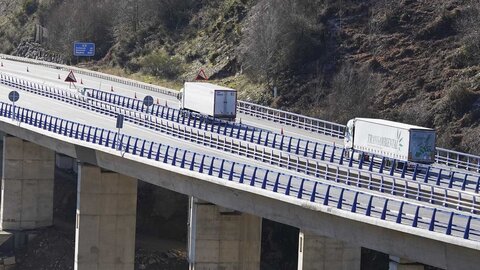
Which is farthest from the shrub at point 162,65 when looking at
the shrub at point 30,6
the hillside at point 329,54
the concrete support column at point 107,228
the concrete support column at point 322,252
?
the concrete support column at point 322,252

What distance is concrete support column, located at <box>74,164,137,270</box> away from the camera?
64.6 metres

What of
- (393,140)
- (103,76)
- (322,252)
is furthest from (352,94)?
(322,252)

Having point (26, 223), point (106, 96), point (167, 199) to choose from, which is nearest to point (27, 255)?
point (26, 223)

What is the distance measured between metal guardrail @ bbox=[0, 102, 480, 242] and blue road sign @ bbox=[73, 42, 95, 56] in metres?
54.3

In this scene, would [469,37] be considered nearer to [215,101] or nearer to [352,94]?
[352,94]

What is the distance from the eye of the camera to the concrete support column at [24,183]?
7838cm

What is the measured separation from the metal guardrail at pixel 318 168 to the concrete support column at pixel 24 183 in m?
5.99

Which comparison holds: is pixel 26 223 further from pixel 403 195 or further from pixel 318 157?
pixel 403 195

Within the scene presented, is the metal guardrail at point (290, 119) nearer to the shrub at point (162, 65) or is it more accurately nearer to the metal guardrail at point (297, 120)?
the metal guardrail at point (297, 120)

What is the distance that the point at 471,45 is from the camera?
91375 millimetres

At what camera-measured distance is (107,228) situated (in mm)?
64688

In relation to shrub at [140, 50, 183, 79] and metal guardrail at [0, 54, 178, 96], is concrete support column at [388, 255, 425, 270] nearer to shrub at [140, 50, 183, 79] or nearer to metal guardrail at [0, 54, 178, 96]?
metal guardrail at [0, 54, 178, 96]

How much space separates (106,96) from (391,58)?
75.1 ft

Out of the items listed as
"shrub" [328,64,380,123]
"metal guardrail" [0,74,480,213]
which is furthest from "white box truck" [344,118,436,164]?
"shrub" [328,64,380,123]
